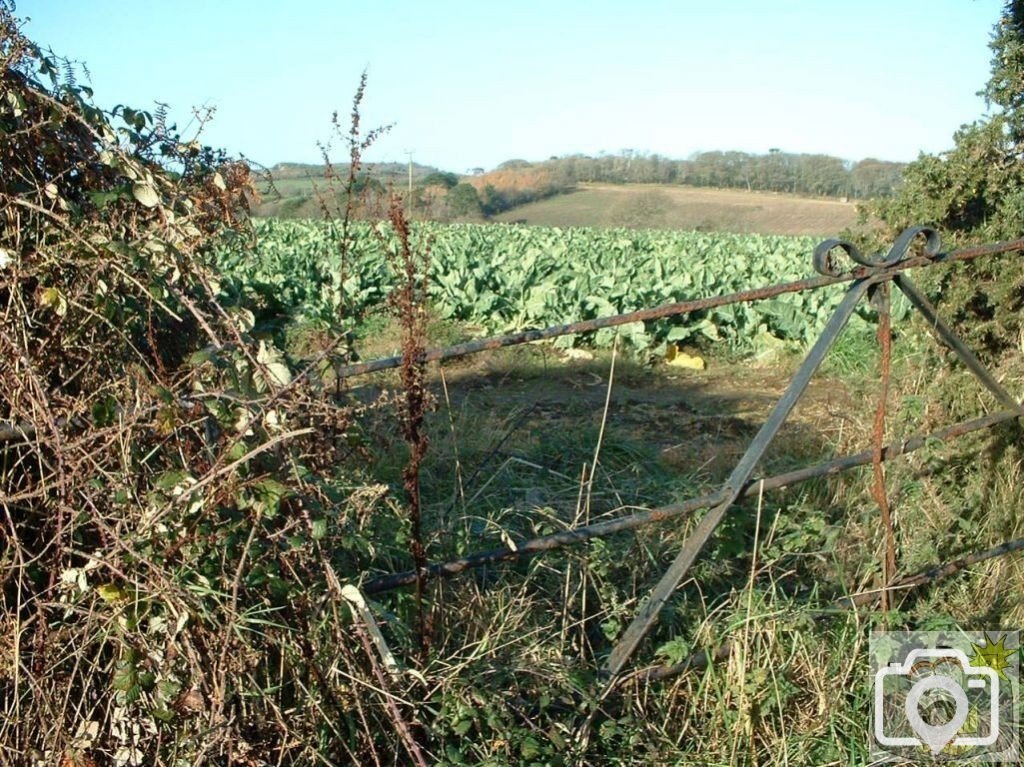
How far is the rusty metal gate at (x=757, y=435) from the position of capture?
2.49 m

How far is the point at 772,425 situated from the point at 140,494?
5.57 ft

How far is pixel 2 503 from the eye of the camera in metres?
2.13

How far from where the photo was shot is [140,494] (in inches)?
85.0

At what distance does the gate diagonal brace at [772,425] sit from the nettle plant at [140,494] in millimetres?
761

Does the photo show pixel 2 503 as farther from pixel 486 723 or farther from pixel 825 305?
pixel 825 305

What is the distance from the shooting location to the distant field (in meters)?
46.8

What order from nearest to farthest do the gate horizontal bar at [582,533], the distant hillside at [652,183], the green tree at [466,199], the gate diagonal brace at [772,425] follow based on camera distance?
the gate horizontal bar at [582,533], the gate diagonal brace at [772,425], the green tree at [466,199], the distant hillside at [652,183]

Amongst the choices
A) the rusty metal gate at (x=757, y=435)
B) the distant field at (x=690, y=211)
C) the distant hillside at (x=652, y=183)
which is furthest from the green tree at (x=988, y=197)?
the distant field at (x=690, y=211)

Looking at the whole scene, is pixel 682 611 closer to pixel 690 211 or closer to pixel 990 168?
pixel 990 168


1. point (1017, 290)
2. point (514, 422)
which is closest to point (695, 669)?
point (1017, 290)

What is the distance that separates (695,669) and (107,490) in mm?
1684

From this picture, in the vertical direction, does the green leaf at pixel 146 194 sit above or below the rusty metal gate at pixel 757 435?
above

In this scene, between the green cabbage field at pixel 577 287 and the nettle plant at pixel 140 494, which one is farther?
the green cabbage field at pixel 577 287

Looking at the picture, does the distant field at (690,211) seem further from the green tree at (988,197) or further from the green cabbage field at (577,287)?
the green tree at (988,197)
